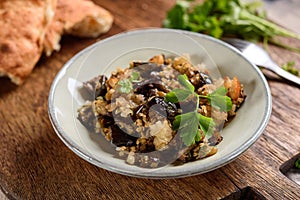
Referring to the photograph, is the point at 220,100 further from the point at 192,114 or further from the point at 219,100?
the point at 192,114

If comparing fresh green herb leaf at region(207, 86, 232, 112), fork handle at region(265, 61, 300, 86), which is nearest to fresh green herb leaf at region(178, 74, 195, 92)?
fresh green herb leaf at region(207, 86, 232, 112)

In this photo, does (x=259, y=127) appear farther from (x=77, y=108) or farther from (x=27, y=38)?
(x=27, y=38)

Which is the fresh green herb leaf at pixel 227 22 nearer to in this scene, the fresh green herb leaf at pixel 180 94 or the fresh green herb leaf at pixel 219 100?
the fresh green herb leaf at pixel 219 100

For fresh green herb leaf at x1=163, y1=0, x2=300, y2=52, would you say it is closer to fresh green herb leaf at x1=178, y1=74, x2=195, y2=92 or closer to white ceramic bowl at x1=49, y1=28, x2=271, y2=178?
white ceramic bowl at x1=49, y1=28, x2=271, y2=178

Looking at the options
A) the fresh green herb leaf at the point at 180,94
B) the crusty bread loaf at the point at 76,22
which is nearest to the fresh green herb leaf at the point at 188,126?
the fresh green herb leaf at the point at 180,94

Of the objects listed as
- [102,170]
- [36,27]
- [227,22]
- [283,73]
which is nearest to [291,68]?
[283,73]
